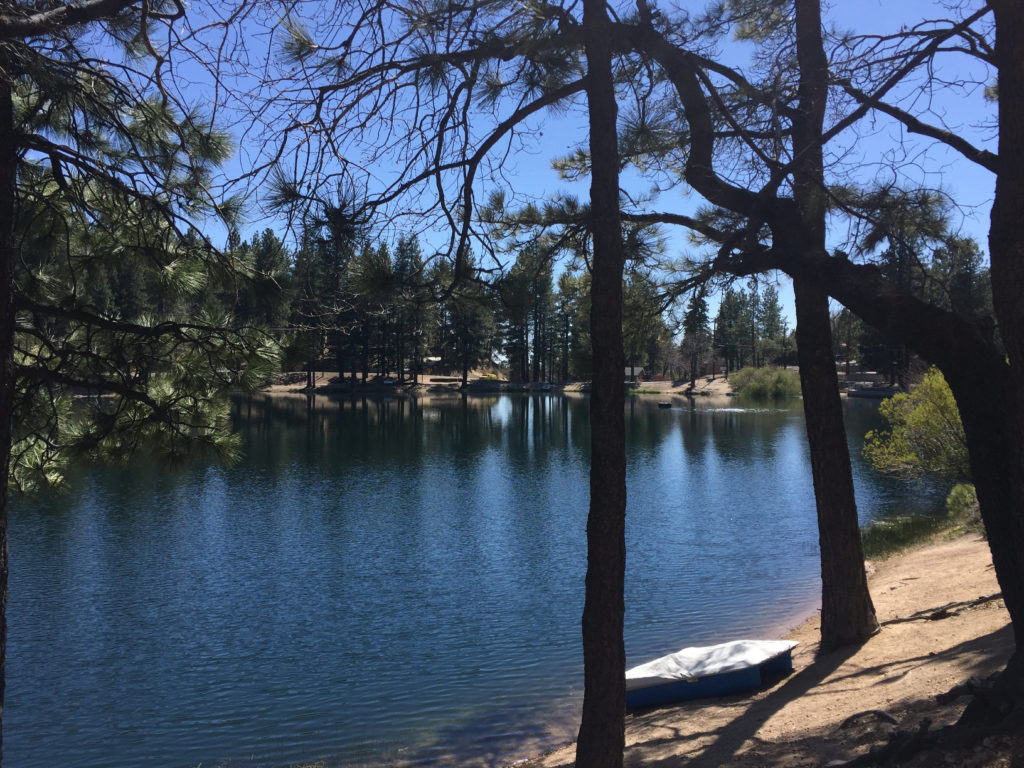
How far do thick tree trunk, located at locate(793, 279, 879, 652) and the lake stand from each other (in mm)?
3132

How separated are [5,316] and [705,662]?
6601 mm

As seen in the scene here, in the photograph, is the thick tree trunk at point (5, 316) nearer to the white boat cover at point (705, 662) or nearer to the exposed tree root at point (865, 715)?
the exposed tree root at point (865, 715)

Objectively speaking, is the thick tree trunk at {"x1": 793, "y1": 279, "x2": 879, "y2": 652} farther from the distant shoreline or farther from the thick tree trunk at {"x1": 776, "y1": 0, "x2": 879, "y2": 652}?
the distant shoreline

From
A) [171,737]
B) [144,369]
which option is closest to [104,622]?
[171,737]

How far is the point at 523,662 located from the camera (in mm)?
10164

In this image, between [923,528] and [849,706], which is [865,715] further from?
[923,528]

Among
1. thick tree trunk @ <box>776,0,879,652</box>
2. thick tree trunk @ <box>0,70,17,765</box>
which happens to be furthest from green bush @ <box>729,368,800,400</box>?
thick tree trunk @ <box>0,70,17,765</box>

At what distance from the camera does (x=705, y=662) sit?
7.95m

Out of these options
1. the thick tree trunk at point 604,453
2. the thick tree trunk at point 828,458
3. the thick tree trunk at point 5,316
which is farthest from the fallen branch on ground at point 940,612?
the thick tree trunk at point 5,316

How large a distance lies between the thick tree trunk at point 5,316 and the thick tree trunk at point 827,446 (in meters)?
6.21

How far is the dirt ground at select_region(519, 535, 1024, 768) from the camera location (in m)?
4.83

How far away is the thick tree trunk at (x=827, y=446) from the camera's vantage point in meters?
7.54

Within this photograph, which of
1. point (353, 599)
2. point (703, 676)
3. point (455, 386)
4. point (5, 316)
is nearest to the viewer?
point (5, 316)

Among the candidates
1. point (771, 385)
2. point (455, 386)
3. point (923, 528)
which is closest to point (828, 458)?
point (923, 528)
